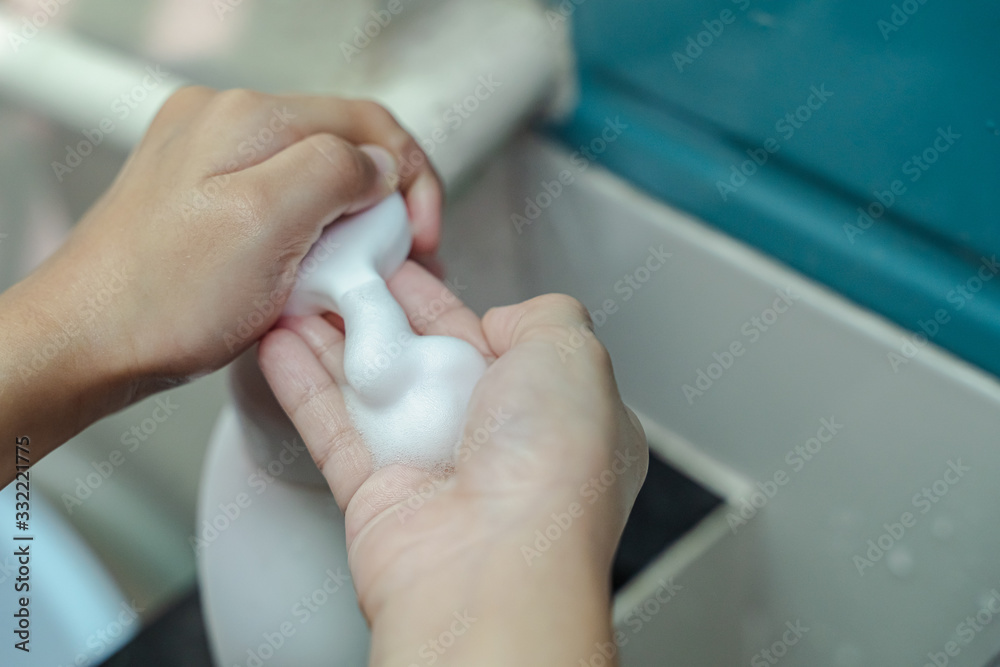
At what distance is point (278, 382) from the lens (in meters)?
0.66

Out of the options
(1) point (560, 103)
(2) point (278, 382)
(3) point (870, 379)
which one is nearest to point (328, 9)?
(1) point (560, 103)

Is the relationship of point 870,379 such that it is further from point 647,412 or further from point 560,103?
point 560,103

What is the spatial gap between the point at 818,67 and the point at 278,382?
489 mm

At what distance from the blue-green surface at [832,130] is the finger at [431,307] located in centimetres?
28
